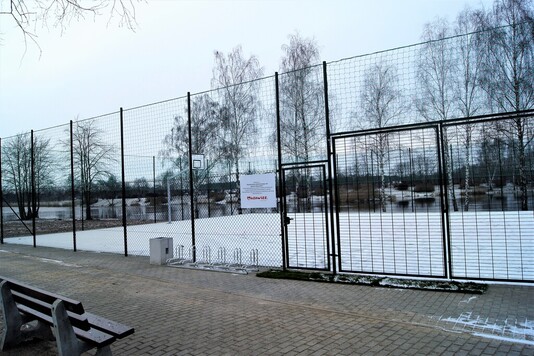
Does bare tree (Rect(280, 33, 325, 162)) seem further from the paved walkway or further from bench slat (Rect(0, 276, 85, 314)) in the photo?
bench slat (Rect(0, 276, 85, 314))

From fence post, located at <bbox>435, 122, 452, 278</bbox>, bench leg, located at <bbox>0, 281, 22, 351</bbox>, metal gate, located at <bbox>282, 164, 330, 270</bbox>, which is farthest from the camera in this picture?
metal gate, located at <bbox>282, 164, 330, 270</bbox>

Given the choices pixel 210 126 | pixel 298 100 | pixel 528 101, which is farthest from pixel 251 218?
pixel 528 101

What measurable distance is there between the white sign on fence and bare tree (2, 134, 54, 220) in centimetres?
1134

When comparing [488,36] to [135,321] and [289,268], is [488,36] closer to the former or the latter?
[289,268]

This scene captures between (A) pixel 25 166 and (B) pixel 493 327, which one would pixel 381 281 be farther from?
(A) pixel 25 166

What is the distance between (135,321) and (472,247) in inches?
306

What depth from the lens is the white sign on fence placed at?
7.84m

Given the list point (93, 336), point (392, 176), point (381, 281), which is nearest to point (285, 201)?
point (392, 176)

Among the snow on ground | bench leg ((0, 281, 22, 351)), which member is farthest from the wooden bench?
the snow on ground

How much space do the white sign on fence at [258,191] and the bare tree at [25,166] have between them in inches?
446

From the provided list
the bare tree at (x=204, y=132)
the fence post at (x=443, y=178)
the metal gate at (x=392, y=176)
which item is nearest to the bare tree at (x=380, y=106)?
the metal gate at (x=392, y=176)

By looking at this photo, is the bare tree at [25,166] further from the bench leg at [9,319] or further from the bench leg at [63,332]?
the bench leg at [63,332]

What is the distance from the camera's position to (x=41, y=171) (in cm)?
1933

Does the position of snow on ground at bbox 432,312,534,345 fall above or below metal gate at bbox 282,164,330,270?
below
